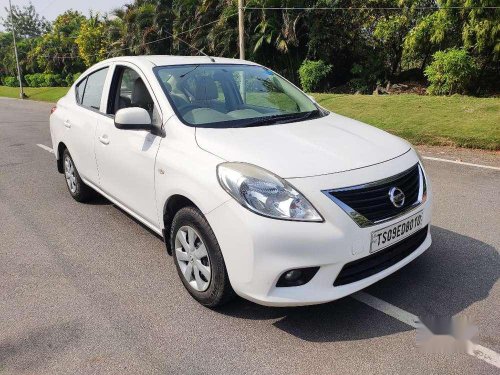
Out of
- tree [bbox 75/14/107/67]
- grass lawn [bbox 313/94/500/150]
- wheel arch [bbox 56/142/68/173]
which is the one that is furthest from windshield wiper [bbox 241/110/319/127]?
tree [bbox 75/14/107/67]

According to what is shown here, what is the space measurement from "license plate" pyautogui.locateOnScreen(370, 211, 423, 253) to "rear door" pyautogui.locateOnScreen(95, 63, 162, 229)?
1.65 meters

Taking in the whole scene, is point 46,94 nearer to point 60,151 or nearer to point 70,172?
point 60,151

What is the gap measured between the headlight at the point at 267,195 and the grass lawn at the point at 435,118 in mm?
6456

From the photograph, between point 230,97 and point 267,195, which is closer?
point 267,195

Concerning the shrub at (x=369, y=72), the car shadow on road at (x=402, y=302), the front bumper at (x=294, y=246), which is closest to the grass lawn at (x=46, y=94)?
the shrub at (x=369, y=72)

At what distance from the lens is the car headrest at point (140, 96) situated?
3.71 m

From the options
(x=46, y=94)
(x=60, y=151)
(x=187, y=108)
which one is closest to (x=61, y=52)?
(x=46, y=94)

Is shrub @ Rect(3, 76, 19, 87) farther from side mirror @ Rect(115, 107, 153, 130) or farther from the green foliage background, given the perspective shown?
side mirror @ Rect(115, 107, 153, 130)

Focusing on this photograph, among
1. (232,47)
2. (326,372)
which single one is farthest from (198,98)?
(232,47)

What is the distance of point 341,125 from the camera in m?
3.62

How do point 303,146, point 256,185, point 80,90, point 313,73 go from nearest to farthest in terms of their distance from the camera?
1. point 256,185
2. point 303,146
3. point 80,90
4. point 313,73

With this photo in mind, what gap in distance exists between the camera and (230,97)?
386 centimetres

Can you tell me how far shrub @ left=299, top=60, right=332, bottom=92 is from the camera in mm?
19469

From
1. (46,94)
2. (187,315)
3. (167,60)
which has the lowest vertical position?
(46,94)
